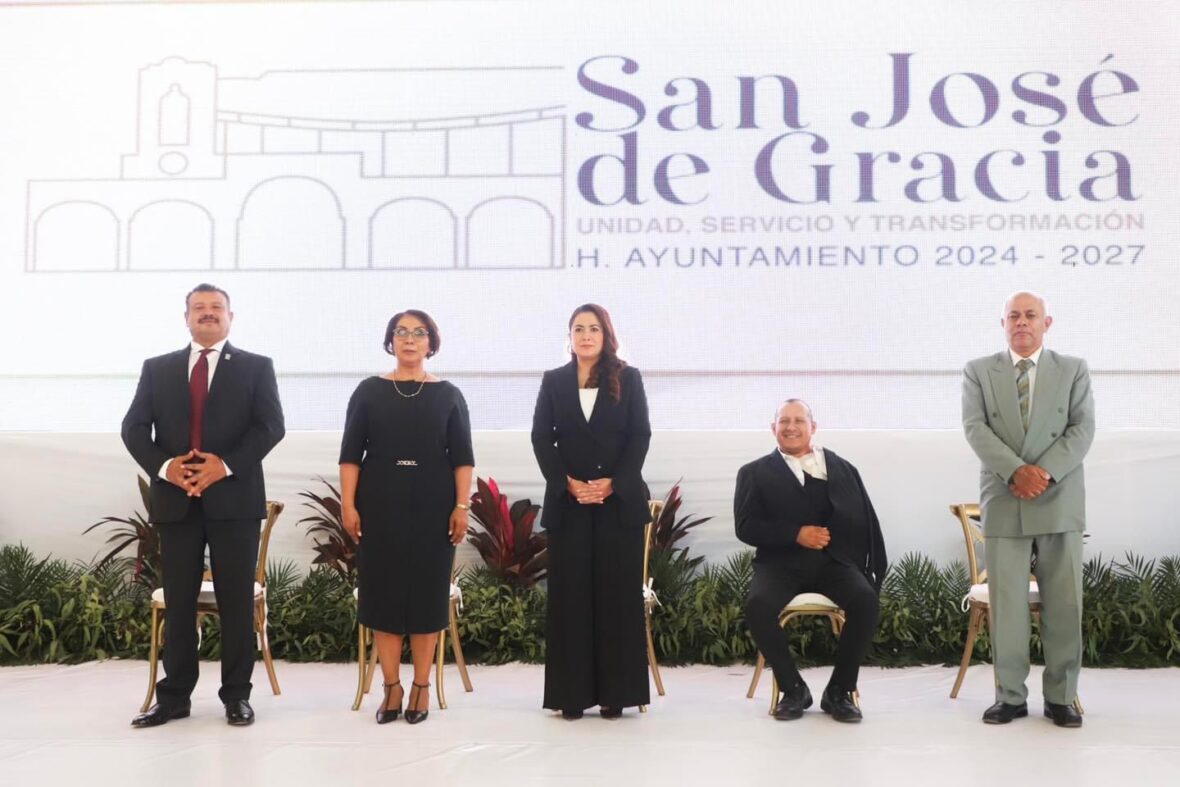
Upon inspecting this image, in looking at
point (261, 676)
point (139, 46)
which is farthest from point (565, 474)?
point (139, 46)

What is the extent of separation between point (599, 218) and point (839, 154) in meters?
1.20

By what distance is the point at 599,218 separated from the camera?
220 inches

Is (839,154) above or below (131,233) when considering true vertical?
above

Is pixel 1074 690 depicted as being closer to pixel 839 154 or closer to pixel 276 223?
pixel 839 154

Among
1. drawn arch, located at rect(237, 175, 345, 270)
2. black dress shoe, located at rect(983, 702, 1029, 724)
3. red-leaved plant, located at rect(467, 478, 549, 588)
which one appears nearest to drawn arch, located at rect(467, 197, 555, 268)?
drawn arch, located at rect(237, 175, 345, 270)

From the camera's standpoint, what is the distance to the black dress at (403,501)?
12.4ft

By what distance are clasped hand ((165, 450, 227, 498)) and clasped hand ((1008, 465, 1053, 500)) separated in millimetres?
2614

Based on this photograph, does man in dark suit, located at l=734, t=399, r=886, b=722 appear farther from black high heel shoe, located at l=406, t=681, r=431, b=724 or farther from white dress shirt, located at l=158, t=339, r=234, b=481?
white dress shirt, located at l=158, t=339, r=234, b=481

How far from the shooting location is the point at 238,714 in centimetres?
376

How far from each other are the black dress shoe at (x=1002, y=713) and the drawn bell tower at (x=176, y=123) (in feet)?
14.0

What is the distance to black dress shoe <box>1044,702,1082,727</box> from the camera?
3715mm

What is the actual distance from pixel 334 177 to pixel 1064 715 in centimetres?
401

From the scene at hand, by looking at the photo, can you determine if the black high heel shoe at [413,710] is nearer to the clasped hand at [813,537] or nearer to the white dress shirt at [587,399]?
the white dress shirt at [587,399]

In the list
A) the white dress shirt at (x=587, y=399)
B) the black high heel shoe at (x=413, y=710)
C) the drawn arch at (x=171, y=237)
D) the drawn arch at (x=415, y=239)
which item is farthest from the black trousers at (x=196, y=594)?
the drawn arch at (x=171, y=237)
